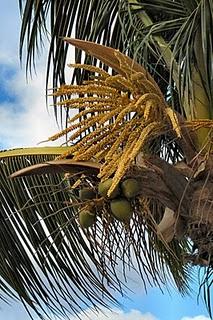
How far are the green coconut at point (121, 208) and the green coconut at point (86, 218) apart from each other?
0.12 metres

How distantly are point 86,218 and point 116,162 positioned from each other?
39cm

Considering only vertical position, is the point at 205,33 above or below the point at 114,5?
below

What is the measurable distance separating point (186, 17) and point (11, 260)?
4.57 feet

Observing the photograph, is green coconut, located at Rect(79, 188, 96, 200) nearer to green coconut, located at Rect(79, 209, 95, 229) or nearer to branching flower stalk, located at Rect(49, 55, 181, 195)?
green coconut, located at Rect(79, 209, 95, 229)

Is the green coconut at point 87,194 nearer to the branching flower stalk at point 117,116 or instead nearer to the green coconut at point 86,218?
the green coconut at point 86,218

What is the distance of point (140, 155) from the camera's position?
2258 millimetres

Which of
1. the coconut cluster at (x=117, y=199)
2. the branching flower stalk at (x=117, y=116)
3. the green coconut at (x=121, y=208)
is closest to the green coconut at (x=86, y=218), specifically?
the coconut cluster at (x=117, y=199)

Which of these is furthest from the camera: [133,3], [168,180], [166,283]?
[166,283]

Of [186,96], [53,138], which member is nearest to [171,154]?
[186,96]

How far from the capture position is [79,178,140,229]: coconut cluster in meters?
2.21

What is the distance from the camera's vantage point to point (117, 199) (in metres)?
2.25

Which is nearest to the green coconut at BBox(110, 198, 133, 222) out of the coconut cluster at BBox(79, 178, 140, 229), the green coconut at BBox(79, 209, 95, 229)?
the coconut cluster at BBox(79, 178, 140, 229)

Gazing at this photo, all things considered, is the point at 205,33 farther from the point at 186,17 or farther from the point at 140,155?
the point at 140,155

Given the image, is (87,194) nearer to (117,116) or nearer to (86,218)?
(86,218)
